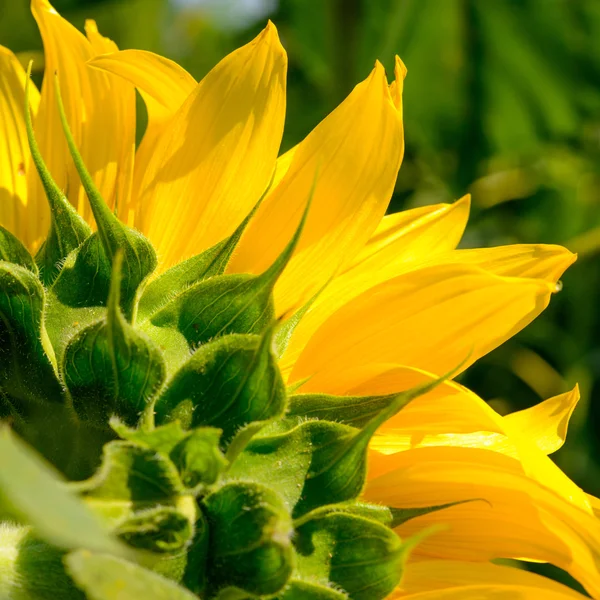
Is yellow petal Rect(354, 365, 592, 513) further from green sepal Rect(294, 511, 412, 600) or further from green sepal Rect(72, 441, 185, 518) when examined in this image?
green sepal Rect(72, 441, 185, 518)

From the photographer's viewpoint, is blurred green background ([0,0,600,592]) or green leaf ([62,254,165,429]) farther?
blurred green background ([0,0,600,592])

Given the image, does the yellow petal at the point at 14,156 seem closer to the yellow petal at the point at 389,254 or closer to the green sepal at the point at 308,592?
the yellow petal at the point at 389,254

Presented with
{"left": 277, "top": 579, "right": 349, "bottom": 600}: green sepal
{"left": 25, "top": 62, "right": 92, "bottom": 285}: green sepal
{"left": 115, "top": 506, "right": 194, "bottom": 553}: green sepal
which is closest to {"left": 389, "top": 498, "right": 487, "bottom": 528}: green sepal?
{"left": 277, "top": 579, "right": 349, "bottom": 600}: green sepal

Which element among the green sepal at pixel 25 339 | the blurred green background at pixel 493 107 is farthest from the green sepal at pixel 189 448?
the blurred green background at pixel 493 107

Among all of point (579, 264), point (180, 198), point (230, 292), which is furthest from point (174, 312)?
point (579, 264)

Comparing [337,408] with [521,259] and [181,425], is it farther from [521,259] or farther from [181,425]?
[521,259]

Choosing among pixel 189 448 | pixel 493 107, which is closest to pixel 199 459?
pixel 189 448

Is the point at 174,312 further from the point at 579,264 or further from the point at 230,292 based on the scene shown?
the point at 579,264
